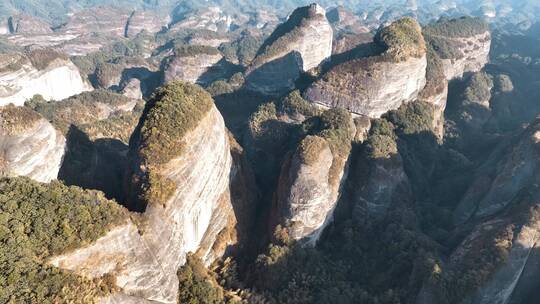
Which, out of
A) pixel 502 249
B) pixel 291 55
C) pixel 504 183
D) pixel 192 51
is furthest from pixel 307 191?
pixel 192 51

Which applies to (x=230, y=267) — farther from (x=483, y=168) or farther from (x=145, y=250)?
(x=483, y=168)

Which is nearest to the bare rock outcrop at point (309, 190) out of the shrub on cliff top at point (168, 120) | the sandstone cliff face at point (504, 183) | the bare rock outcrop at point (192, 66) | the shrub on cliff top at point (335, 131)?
the shrub on cliff top at point (335, 131)

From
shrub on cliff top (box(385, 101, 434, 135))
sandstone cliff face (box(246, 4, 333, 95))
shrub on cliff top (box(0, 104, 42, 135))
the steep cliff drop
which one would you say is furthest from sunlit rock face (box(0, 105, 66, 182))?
the steep cliff drop

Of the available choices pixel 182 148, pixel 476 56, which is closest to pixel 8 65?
pixel 182 148

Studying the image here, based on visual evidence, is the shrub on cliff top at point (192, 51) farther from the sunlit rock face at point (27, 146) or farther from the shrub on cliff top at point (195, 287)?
the shrub on cliff top at point (195, 287)

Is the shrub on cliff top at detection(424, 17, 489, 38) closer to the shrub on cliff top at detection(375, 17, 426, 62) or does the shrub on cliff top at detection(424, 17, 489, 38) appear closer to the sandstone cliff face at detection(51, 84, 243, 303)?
the shrub on cliff top at detection(375, 17, 426, 62)

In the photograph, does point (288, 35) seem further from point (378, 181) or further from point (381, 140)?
point (378, 181)
